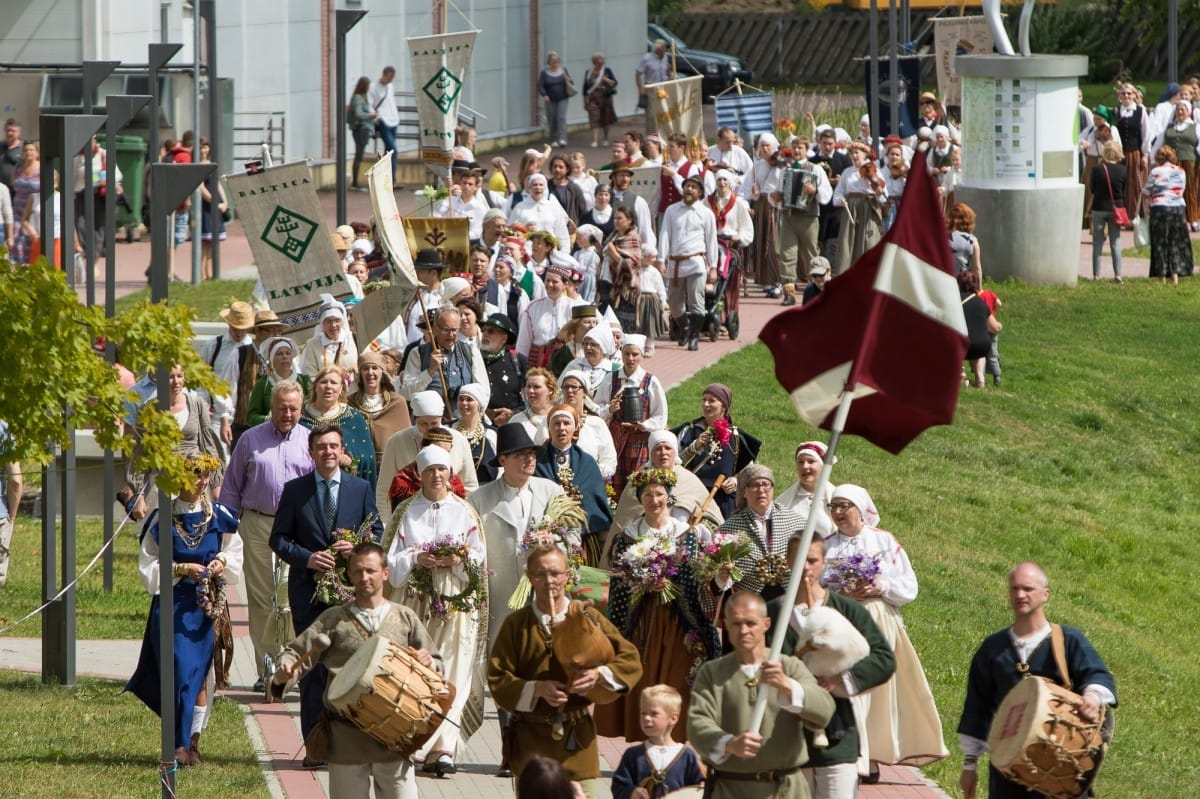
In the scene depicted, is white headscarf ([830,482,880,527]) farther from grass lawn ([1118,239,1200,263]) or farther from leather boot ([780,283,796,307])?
grass lawn ([1118,239,1200,263])

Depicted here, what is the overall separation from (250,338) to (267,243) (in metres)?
1.14

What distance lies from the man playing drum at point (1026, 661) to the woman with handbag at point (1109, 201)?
→ 2074 centimetres

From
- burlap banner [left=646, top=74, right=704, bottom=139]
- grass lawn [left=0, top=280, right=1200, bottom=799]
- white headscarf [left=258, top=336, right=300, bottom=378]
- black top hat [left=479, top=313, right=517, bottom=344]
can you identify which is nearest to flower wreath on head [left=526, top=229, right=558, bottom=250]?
grass lawn [left=0, top=280, right=1200, bottom=799]

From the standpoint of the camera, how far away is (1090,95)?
5456 centimetres

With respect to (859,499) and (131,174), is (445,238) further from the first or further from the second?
(131,174)

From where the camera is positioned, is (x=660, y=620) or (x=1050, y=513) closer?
(x=660, y=620)

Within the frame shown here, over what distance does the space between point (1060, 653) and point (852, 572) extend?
1.98 m

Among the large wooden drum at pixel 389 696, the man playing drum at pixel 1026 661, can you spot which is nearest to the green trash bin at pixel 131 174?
the large wooden drum at pixel 389 696

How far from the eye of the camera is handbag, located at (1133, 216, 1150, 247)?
112 feet

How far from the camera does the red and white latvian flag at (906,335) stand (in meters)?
8.32

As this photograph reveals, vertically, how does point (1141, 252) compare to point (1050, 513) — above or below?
above

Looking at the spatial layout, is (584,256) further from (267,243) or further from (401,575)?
(401,575)

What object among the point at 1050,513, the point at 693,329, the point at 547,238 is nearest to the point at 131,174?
the point at 693,329

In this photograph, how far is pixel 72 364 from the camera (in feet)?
30.2
